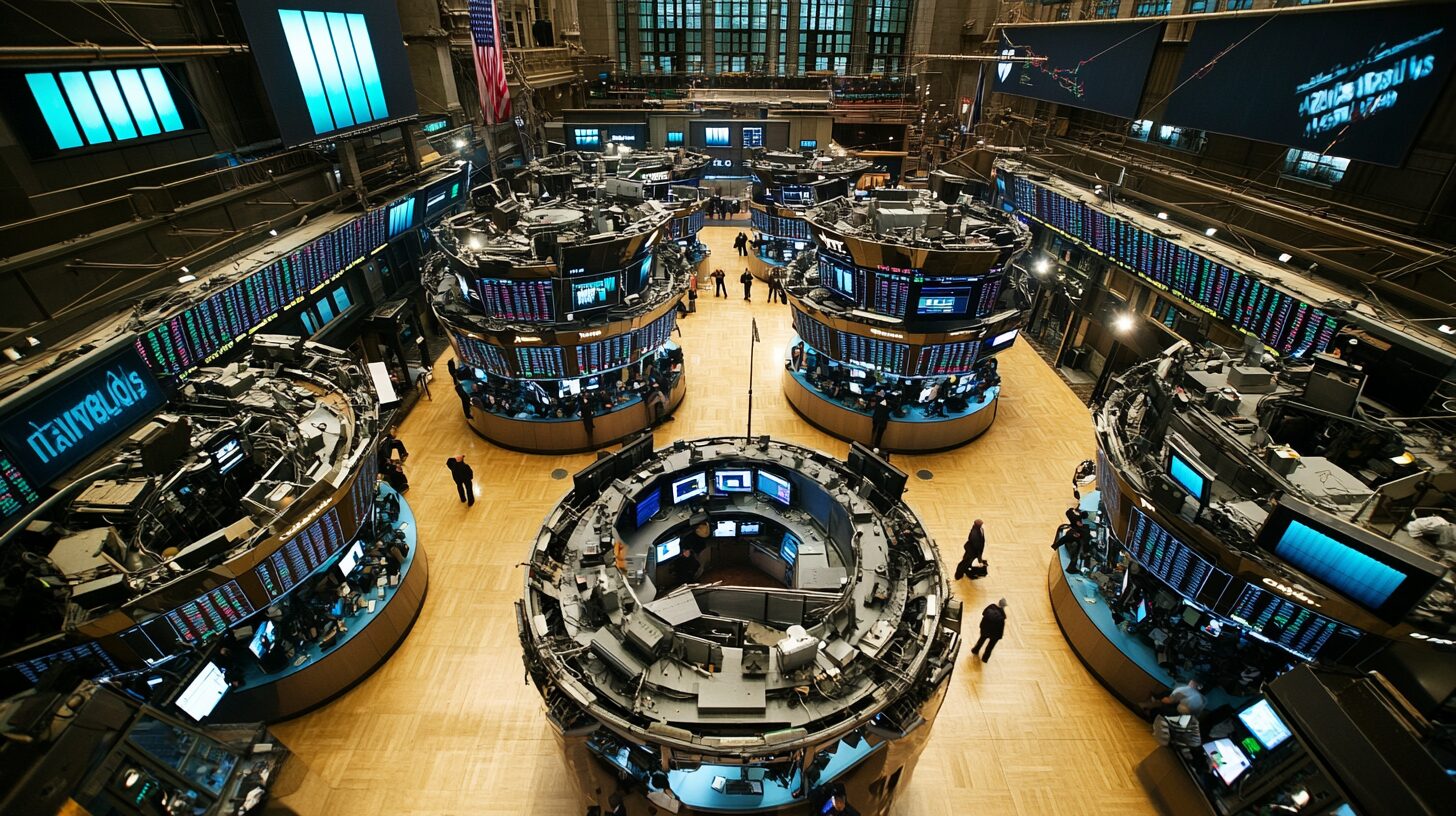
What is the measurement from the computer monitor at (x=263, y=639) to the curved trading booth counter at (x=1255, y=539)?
1371 cm

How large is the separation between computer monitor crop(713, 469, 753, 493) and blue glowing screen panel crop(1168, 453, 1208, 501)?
21.8 ft

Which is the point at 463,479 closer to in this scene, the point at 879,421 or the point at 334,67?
the point at 879,421

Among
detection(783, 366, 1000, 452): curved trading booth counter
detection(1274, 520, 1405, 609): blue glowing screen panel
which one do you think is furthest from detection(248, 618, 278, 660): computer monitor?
A: detection(1274, 520, 1405, 609): blue glowing screen panel

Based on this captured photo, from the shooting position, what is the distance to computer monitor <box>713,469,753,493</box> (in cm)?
1077

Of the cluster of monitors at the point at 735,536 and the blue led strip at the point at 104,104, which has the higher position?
the blue led strip at the point at 104,104

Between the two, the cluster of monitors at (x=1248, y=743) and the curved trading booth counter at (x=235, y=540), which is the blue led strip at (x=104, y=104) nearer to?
the curved trading booth counter at (x=235, y=540)

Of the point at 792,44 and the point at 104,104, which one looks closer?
the point at 104,104

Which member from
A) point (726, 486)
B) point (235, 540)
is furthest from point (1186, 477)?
point (235, 540)

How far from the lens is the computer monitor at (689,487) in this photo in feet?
34.6

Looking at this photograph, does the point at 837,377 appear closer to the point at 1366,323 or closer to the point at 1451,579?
the point at 1366,323

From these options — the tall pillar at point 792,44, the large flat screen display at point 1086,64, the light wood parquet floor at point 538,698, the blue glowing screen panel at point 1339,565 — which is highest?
the tall pillar at point 792,44

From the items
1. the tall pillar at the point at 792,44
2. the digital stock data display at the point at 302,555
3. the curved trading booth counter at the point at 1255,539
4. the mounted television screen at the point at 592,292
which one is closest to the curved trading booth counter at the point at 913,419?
the curved trading booth counter at the point at 1255,539

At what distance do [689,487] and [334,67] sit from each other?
13993 millimetres

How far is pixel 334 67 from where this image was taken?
14555 millimetres
